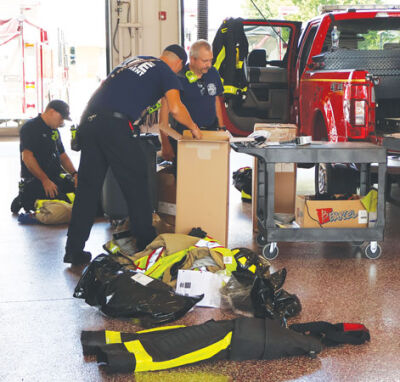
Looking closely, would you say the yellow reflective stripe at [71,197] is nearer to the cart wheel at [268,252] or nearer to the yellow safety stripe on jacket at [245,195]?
the yellow safety stripe on jacket at [245,195]

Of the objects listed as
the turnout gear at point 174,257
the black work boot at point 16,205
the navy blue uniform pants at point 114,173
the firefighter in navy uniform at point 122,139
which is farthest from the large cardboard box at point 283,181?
the black work boot at point 16,205

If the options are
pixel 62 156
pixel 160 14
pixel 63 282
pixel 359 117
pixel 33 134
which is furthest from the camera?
pixel 160 14

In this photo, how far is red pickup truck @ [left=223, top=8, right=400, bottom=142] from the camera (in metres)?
5.96

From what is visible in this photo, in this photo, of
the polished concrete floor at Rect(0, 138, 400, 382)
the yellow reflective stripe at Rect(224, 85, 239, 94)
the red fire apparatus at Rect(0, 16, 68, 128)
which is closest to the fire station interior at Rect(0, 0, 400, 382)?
the polished concrete floor at Rect(0, 138, 400, 382)

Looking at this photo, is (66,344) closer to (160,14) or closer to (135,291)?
(135,291)

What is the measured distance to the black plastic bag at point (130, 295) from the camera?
3.65 meters

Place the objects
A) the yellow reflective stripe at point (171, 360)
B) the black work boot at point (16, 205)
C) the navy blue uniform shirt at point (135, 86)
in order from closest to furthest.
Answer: the yellow reflective stripe at point (171, 360), the navy blue uniform shirt at point (135, 86), the black work boot at point (16, 205)

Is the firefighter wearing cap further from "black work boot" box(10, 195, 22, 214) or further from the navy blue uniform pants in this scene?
the navy blue uniform pants

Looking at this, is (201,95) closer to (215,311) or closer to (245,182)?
(245,182)

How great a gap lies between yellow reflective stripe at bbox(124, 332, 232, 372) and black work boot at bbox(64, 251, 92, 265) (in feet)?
5.89

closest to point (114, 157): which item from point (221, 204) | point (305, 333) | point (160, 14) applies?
point (221, 204)

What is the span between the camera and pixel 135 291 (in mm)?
3760

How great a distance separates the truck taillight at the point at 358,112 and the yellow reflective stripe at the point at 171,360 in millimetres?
3268

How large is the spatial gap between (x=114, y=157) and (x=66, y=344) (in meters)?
1.67
